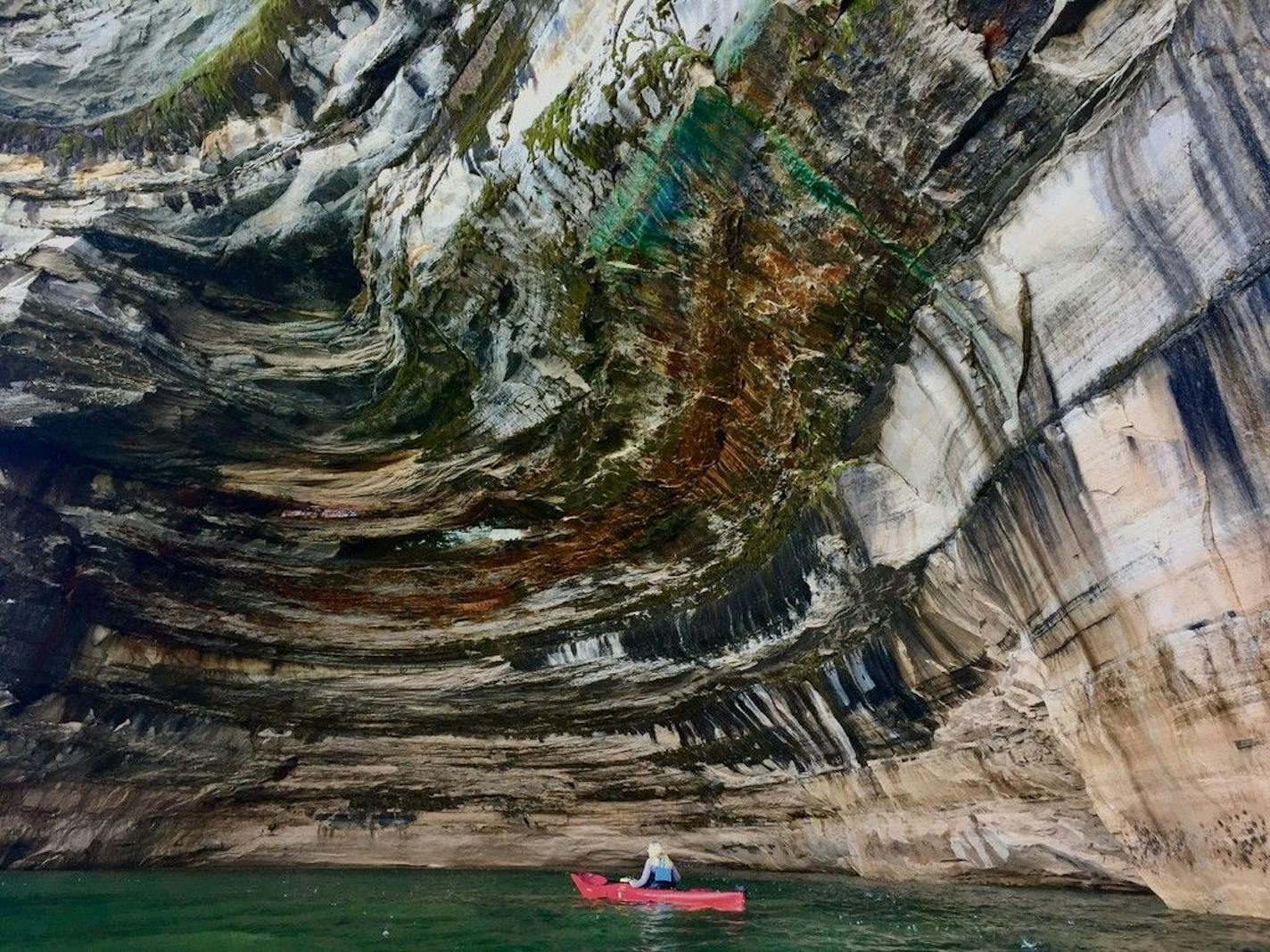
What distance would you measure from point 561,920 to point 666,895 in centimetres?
151

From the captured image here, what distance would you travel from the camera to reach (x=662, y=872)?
39.5ft

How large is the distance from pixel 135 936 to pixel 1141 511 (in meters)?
11.0

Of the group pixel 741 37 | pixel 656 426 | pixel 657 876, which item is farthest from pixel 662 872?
pixel 741 37

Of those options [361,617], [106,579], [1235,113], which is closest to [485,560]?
[361,617]

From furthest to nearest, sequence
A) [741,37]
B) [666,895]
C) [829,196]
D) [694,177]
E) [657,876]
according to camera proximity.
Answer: [657,876], [666,895], [694,177], [829,196], [741,37]

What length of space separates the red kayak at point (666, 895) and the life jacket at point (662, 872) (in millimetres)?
340

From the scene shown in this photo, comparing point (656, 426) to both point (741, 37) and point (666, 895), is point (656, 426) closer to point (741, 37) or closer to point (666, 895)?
point (741, 37)

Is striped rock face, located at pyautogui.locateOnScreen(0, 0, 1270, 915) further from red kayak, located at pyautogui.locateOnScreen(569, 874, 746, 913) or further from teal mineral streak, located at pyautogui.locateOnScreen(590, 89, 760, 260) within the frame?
red kayak, located at pyautogui.locateOnScreen(569, 874, 746, 913)

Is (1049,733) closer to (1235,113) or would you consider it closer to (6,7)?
(1235,113)

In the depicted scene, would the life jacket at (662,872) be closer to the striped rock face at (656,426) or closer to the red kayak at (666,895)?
the red kayak at (666,895)

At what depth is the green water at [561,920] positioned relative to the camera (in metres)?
7.93

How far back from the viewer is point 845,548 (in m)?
9.77

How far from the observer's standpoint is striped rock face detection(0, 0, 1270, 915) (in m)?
6.58

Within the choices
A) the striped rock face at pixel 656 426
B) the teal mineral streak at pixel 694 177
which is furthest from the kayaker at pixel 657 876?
the teal mineral streak at pixel 694 177
